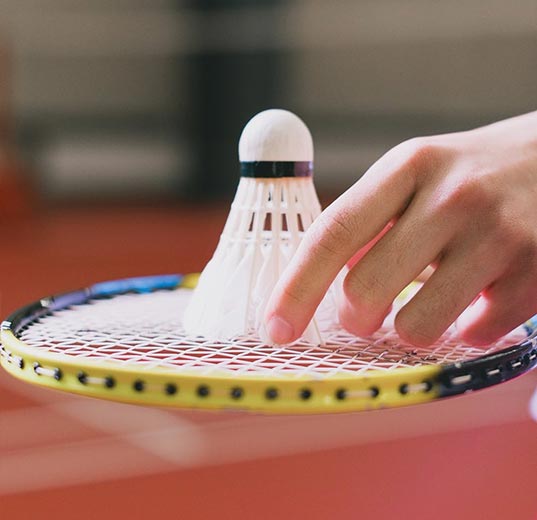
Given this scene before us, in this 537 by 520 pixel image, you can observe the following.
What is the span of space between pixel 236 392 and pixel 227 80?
4331mm

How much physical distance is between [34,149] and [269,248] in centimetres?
416

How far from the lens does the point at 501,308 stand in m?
0.69

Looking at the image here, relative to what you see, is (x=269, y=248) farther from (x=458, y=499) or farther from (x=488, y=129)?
(x=458, y=499)

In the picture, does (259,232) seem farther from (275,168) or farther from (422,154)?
(422,154)

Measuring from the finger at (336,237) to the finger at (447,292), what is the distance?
6cm

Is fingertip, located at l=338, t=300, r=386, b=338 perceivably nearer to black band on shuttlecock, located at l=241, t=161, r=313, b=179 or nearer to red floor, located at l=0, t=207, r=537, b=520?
black band on shuttlecock, located at l=241, t=161, r=313, b=179

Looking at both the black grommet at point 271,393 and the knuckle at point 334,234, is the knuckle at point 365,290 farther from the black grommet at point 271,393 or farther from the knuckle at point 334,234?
the black grommet at point 271,393

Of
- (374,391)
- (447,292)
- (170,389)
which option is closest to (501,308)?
(447,292)

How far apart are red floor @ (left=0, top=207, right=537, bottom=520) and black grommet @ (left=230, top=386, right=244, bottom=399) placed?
0.74 metres

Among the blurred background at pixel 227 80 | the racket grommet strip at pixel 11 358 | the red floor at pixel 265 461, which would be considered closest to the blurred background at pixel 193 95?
the blurred background at pixel 227 80

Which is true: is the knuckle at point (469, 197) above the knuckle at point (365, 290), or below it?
above

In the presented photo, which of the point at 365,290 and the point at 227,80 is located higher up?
the point at 365,290

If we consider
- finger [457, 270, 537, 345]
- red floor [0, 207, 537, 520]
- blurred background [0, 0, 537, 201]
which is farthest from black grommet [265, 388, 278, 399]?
blurred background [0, 0, 537, 201]

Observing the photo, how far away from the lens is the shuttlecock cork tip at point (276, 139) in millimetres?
759
